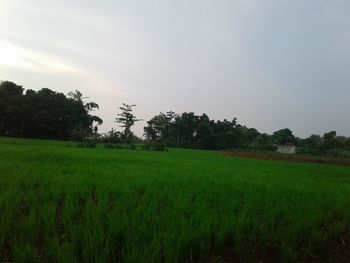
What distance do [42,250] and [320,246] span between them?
10.8 feet

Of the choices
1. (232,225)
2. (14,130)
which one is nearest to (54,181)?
(232,225)

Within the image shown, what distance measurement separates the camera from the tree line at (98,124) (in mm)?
47406

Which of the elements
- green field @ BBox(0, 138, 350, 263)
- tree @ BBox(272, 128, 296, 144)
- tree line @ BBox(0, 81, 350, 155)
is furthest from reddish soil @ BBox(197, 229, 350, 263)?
tree @ BBox(272, 128, 296, 144)

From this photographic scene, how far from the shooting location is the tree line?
4741cm

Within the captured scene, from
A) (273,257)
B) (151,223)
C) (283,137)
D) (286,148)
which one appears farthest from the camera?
(283,137)

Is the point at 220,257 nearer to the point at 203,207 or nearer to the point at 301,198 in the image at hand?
the point at 203,207

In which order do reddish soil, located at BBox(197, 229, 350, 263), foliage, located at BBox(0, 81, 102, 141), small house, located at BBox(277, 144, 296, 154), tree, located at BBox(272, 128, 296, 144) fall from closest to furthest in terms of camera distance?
reddish soil, located at BBox(197, 229, 350, 263)
foliage, located at BBox(0, 81, 102, 141)
small house, located at BBox(277, 144, 296, 154)
tree, located at BBox(272, 128, 296, 144)

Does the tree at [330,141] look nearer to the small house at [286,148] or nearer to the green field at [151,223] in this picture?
the small house at [286,148]

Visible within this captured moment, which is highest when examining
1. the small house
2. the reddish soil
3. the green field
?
the small house

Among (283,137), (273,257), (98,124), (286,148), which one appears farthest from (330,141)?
(273,257)

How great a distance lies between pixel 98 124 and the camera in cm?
5759

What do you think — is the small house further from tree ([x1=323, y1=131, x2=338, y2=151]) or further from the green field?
the green field

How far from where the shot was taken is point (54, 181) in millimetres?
6340

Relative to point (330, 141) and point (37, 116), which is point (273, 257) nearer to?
point (37, 116)
